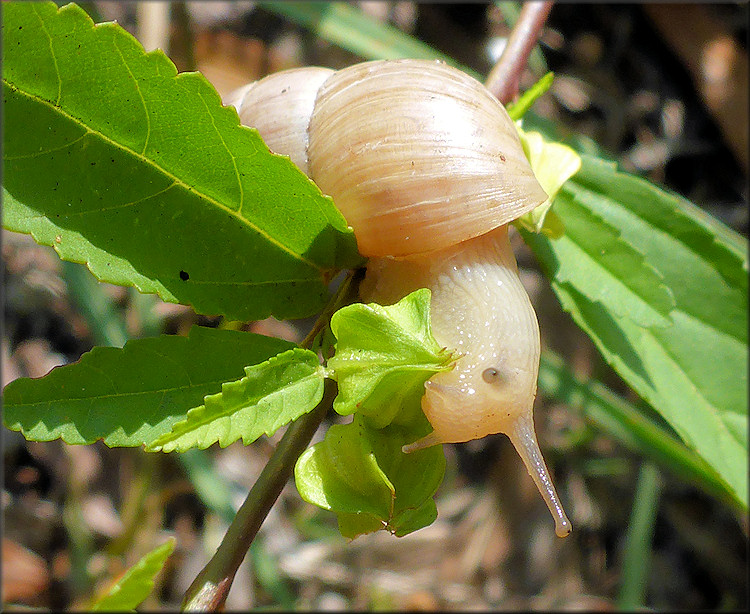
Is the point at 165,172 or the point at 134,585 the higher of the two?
the point at 165,172

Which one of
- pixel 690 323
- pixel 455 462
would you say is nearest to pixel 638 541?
pixel 455 462

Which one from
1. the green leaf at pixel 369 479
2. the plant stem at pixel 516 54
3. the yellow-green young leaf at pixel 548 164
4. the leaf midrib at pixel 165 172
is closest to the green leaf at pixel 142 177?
the leaf midrib at pixel 165 172

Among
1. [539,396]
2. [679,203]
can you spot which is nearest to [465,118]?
[679,203]

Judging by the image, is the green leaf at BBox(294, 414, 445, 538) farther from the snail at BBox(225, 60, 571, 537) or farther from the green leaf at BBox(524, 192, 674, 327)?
the green leaf at BBox(524, 192, 674, 327)

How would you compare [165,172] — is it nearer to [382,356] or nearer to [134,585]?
[382,356]

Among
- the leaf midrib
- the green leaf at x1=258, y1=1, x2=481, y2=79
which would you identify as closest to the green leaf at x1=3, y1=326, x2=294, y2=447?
the leaf midrib

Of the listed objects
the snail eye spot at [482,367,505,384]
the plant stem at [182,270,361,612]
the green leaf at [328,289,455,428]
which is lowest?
the plant stem at [182,270,361,612]
